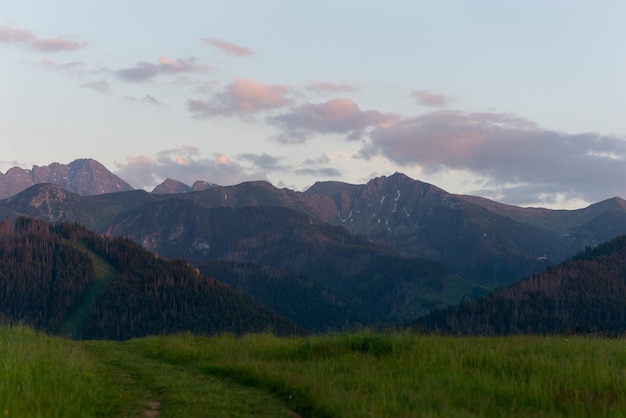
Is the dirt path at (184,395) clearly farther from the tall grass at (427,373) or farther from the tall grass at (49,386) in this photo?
the tall grass at (49,386)

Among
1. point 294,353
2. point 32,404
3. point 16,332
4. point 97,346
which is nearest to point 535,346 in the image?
point 294,353

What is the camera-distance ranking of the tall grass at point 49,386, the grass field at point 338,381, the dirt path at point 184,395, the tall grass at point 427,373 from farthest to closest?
the dirt path at point 184,395
the tall grass at point 427,373
the grass field at point 338,381
the tall grass at point 49,386

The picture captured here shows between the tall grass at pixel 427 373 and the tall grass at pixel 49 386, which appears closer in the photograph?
the tall grass at pixel 49 386

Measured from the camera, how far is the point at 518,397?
54.0 feet

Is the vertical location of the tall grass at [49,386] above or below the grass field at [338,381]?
above

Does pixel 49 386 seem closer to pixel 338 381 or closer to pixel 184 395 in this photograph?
pixel 184 395

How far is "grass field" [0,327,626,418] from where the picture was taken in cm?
1523

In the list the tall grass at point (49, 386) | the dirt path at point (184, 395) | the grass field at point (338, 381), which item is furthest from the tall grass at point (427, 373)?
the tall grass at point (49, 386)

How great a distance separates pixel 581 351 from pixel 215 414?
52.6 feet

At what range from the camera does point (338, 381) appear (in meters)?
18.6

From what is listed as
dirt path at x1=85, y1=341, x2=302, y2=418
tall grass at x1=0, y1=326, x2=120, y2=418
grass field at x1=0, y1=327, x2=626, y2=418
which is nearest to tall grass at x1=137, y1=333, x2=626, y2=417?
grass field at x1=0, y1=327, x2=626, y2=418

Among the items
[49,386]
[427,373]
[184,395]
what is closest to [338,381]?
[427,373]

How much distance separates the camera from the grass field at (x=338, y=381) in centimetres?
1523

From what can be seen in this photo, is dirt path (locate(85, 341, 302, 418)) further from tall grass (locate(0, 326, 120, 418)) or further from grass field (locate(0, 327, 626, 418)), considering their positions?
tall grass (locate(0, 326, 120, 418))
